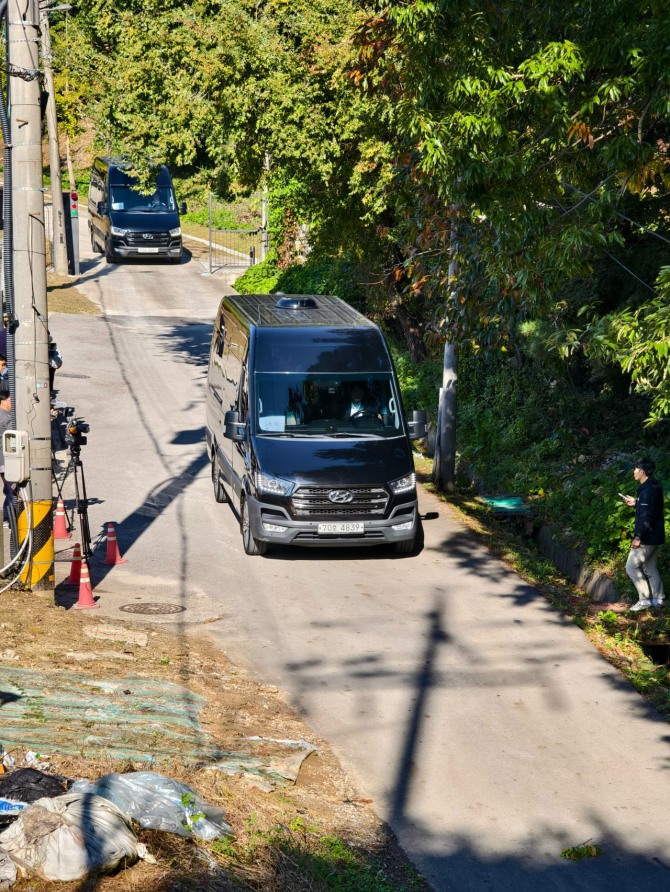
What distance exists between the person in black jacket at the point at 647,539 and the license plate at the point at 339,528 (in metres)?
3.06

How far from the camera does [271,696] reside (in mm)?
9477

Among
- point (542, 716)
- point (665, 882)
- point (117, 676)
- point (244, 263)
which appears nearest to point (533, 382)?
point (542, 716)

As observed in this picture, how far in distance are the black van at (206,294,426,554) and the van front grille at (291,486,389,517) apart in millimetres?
12

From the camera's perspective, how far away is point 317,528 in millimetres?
12719

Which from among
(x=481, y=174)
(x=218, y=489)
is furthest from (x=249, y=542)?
(x=481, y=174)

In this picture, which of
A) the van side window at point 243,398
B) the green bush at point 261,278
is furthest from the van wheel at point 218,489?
the green bush at point 261,278

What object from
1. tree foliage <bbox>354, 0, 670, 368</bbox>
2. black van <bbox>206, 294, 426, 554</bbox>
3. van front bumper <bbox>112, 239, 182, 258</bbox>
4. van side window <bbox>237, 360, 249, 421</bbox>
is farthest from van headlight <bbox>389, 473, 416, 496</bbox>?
van front bumper <bbox>112, 239, 182, 258</bbox>

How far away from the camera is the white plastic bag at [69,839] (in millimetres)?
5590

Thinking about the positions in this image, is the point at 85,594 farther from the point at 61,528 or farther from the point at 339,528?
the point at 339,528

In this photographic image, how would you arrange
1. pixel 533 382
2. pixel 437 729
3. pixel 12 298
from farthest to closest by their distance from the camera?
pixel 533 382 < pixel 12 298 < pixel 437 729

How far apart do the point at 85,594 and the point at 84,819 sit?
18.7 feet

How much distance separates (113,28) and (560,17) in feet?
56.6

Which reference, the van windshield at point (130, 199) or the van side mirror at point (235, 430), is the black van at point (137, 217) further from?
the van side mirror at point (235, 430)

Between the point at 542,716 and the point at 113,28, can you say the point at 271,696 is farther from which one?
the point at 113,28
